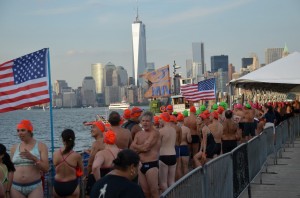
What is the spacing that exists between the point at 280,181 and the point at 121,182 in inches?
312

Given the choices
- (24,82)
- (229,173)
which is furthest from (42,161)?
(24,82)

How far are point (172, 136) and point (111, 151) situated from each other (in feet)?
8.71

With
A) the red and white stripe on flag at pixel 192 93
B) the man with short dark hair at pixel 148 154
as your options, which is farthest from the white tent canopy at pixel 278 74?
the man with short dark hair at pixel 148 154

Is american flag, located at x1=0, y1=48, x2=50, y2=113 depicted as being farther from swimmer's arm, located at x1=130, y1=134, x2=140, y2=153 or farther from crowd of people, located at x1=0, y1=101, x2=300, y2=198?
swimmer's arm, located at x1=130, y1=134, x2=140, y2=153

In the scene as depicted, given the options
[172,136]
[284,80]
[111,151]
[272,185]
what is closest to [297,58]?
[284,80]

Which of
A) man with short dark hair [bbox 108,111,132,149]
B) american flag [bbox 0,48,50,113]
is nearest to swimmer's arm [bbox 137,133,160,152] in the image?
man with short dark hair [bbox 108,111,132,149]

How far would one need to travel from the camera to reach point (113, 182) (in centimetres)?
421

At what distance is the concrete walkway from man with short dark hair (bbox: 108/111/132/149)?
8.58 feet

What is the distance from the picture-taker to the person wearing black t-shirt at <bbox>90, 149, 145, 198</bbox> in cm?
413

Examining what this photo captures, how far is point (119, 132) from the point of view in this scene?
8352mm

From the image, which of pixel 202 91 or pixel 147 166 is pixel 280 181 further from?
pixel 202 91

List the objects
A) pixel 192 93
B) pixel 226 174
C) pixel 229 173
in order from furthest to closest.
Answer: pixel 192 93, pixel 229 173, pixel 226 174

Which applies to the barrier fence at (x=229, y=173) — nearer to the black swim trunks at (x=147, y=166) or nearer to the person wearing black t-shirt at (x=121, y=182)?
the person wearing black t-shirt at (x=121, y=182)

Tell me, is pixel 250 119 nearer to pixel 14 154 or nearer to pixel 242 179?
pixel 242 179
